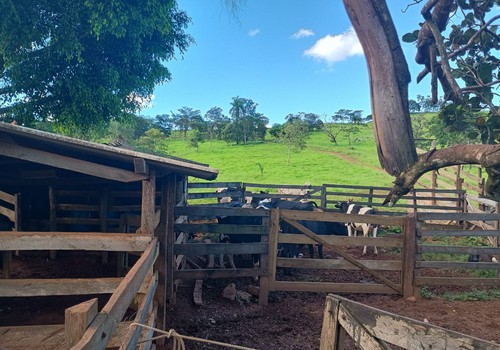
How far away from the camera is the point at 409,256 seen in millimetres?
6148

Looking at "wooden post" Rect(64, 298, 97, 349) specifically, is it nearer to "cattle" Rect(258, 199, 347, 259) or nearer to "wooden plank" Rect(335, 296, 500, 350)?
"wooden plank" Rect(335, 296, 500, 350)

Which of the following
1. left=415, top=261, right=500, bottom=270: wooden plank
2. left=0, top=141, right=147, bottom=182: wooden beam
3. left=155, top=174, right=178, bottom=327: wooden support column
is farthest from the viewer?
left=415, top=261, right=500, bottom=270: wooden plank

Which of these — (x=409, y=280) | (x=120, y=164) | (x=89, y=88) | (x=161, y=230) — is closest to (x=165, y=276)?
(x=161, y=230)

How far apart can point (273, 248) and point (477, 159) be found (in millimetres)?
4551

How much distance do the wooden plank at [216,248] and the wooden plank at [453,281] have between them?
2.91m

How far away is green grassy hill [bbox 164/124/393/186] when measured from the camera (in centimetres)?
2808

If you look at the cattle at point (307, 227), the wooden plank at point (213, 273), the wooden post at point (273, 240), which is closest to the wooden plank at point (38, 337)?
the wooden plank at point (213, 273)

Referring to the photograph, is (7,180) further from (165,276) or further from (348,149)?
(348,149)

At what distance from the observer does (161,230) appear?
5.25 metres

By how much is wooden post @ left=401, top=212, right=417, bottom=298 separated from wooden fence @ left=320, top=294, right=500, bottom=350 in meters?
4.86

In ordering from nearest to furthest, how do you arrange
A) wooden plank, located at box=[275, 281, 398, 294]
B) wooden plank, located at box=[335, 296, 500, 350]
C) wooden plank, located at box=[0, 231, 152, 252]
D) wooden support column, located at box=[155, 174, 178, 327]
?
1. wooden plank, located at box=[335, 296, 500, 350]
2. wooden plank, located at box=[0, 231, 152, 252]
3. wooden support column, located at box=[155, 174, 178, 327]
4. wooden plank, located at box=[275, 281, 398, 294]

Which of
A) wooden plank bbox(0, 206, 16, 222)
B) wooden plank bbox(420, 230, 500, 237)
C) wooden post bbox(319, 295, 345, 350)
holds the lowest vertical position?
wooden plank bbox(420, 230, 500, 237)

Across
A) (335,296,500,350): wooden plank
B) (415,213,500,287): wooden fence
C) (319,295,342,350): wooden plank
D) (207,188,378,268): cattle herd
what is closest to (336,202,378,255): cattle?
(207,188,378,268): cattle herd

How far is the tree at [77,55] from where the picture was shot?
927 cm
